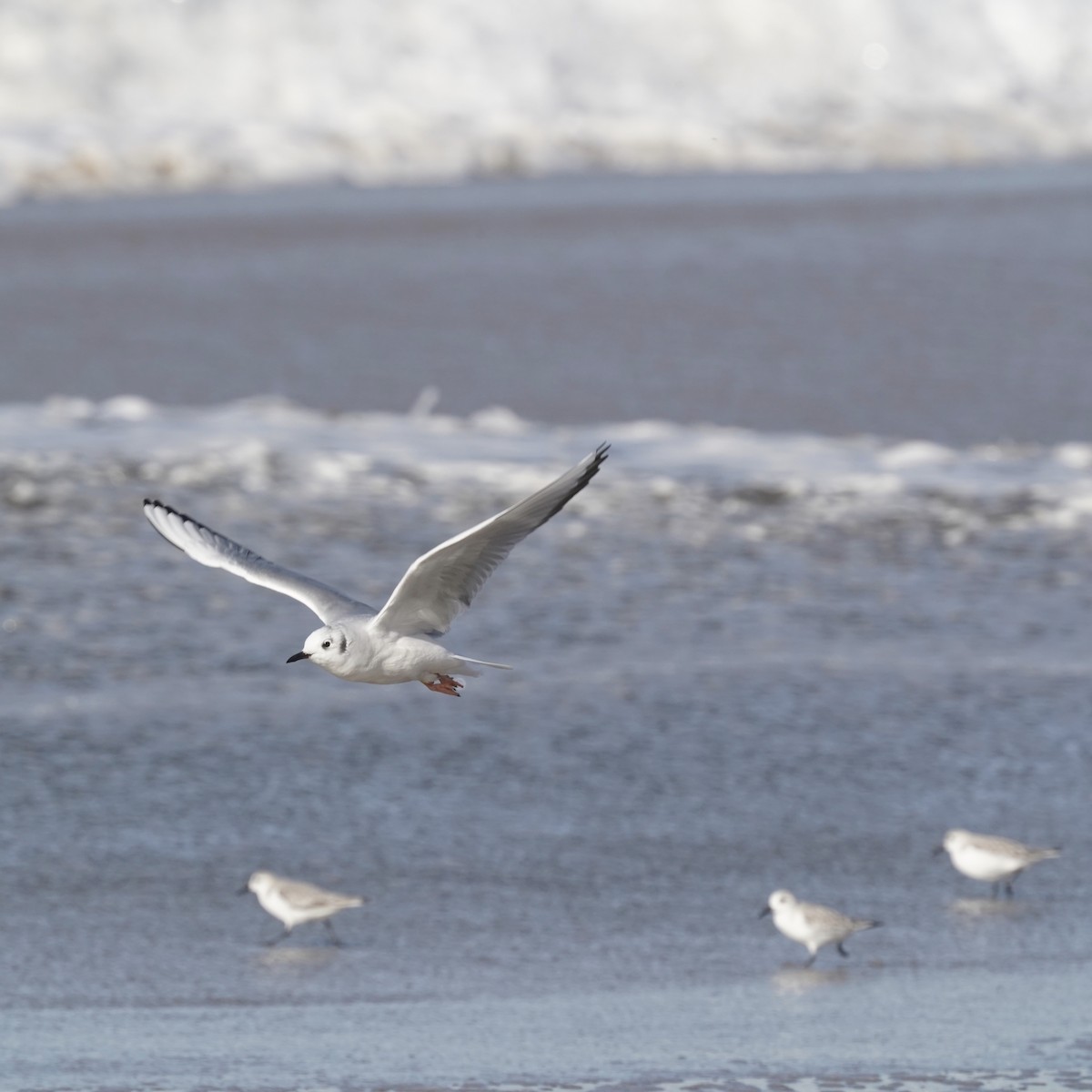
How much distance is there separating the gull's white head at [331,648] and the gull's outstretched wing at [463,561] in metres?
0.10

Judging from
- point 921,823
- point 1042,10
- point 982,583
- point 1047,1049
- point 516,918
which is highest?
point 1042,10

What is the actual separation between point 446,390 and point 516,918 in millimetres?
7451

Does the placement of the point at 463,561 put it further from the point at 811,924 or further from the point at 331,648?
the point at 811,924

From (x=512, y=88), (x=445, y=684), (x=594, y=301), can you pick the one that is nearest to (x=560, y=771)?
(x=445, y=684)

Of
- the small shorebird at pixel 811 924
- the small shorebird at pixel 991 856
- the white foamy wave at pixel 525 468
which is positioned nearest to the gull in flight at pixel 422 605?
the small shorebird at pixel 811 924

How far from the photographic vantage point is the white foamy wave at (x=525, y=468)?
1055cm

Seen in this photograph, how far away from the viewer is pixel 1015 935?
623 centimetres

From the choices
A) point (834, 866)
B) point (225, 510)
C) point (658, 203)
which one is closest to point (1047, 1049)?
point (834, 866)

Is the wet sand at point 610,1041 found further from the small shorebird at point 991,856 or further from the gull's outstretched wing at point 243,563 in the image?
the gull's outstretched wing at point 243,563

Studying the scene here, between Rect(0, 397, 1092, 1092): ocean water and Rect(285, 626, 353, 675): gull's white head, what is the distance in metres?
0.93

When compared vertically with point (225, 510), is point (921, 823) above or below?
below

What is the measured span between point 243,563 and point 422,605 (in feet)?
2.12

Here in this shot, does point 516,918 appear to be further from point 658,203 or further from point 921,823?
point 658,203

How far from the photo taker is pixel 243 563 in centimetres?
582
